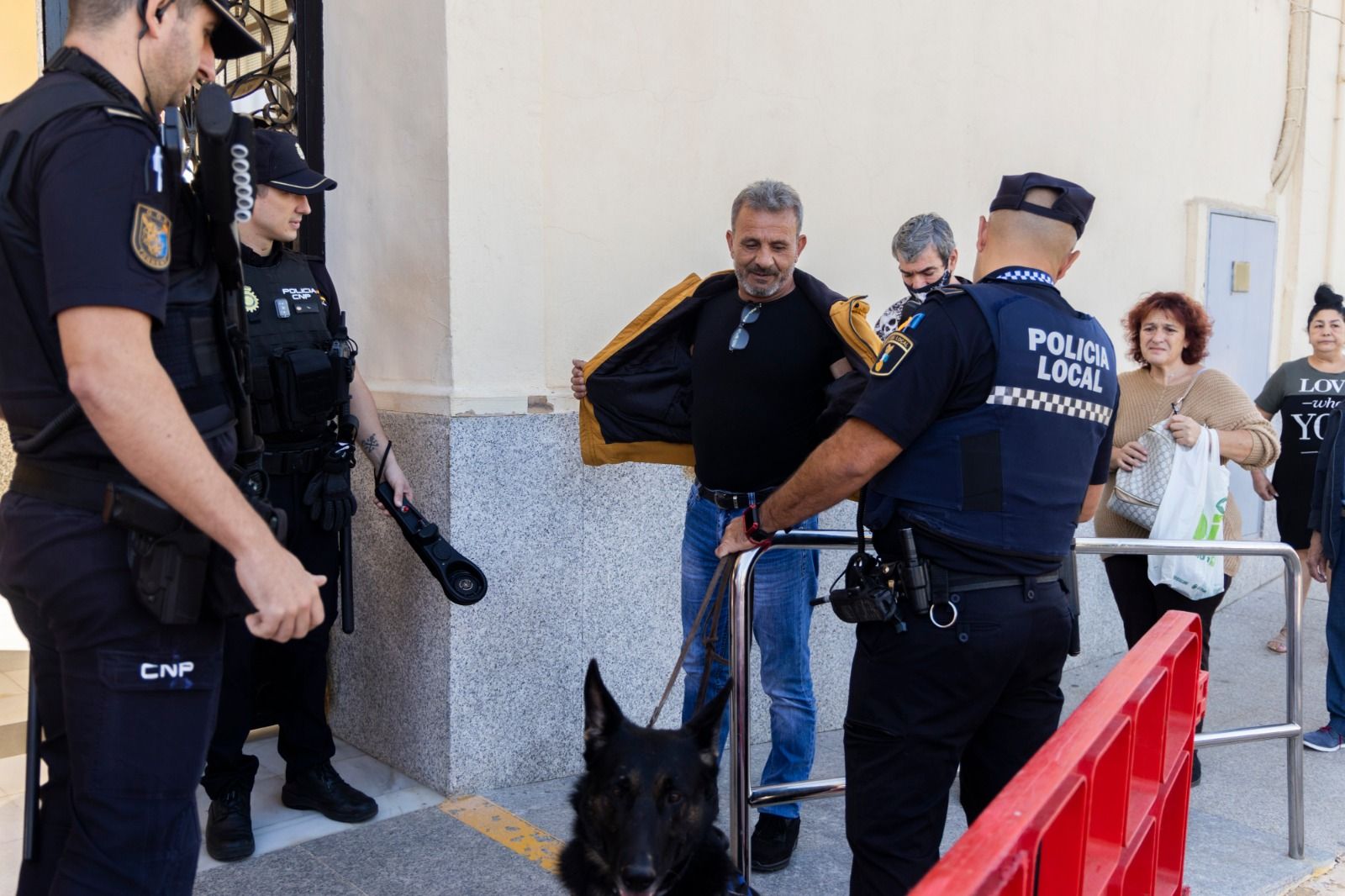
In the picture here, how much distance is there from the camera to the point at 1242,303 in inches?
312

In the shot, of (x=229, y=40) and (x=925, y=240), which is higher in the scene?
(x=229, y=40)

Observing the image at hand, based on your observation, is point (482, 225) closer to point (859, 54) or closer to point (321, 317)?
point (321, 317)

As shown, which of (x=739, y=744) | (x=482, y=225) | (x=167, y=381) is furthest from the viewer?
(x=482, y=225)

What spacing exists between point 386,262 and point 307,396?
0.89 metres

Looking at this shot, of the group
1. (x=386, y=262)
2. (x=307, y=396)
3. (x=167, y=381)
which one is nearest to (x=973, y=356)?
(x=167, y=381)

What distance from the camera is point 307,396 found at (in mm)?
3451

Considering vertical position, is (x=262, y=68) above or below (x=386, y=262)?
above

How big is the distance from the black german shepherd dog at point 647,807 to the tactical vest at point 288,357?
139cm

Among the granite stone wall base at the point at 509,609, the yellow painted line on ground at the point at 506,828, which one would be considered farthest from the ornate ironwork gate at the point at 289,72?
the yellow painted line on ground at the point at 506,828

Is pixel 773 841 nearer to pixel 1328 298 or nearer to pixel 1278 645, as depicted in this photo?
pixel 1328 298

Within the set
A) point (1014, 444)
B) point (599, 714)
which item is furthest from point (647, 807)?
point (1014, 444)

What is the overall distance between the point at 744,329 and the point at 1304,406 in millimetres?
4024

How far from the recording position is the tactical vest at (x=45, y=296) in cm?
183

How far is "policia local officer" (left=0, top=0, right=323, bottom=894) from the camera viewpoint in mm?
1760
